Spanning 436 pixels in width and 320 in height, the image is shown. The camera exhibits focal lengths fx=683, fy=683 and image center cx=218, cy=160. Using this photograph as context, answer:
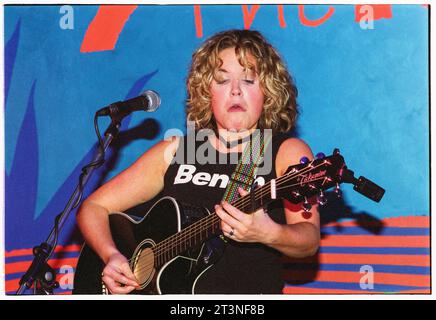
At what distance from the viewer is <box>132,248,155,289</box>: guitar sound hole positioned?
3.11 metres

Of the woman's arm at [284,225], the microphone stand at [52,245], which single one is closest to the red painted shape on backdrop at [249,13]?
the woman's arm at [284,225]

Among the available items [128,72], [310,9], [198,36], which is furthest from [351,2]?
[128,72]

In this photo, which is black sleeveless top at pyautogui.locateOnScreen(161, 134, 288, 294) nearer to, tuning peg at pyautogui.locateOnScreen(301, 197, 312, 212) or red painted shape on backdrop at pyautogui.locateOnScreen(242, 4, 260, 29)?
tuning peg at pyautogui.locateOnScreen(301, 197, 312, 212)

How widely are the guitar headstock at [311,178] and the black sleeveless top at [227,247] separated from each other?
0.24m

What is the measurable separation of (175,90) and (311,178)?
4.19 feet

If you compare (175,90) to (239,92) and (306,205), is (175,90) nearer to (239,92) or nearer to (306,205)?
(239,92)

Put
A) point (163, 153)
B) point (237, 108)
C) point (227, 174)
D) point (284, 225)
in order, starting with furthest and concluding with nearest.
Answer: point (163, 153)
point (237, 108)
point (227, 174)
point (284, 225)

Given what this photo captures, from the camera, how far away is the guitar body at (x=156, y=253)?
9.88ft

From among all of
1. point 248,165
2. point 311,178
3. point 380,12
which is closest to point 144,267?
point 248,165

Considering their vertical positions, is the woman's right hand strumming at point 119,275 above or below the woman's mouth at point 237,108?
below

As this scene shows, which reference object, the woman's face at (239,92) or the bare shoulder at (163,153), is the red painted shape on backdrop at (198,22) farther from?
the bare shoulder at (163,153)

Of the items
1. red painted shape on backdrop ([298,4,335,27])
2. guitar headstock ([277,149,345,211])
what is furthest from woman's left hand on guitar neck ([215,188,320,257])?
red painted shape on backdrop ([298,4,335,27])

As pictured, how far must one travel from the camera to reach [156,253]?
3090 mm

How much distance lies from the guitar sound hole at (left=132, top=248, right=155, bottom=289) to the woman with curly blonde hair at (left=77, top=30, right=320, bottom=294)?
36 mm
